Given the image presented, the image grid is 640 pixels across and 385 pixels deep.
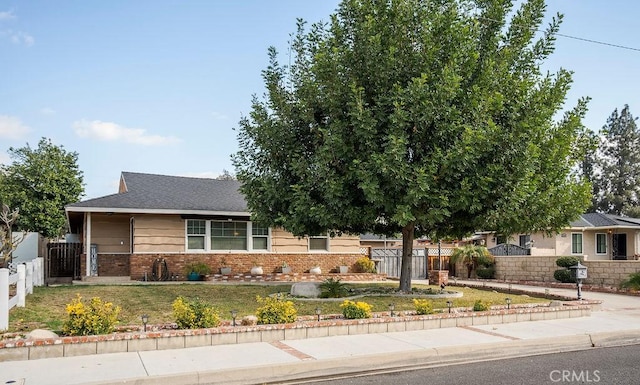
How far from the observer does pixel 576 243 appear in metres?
34.6

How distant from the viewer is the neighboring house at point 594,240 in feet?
111

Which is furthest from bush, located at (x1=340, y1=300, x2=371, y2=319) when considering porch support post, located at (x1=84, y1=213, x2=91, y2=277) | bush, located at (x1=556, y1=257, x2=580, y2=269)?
bush, located at (x1=556, y1=257, x2=580, y2=269)

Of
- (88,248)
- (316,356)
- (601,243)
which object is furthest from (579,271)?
(601,243)

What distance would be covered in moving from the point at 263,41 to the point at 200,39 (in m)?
1.77

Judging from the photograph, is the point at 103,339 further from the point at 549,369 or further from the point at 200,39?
the point at 200,39

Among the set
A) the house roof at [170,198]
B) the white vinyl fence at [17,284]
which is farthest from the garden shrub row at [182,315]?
the house roof at [170,198]

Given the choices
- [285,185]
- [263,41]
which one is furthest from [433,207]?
[263,41]

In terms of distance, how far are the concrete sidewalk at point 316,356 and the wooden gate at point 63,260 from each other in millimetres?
15865

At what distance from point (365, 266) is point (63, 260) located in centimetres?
1252

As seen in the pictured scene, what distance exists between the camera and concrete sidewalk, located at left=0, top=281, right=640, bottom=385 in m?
7.73

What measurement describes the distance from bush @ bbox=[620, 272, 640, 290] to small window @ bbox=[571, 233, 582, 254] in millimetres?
14717

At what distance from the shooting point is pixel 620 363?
8852 mm

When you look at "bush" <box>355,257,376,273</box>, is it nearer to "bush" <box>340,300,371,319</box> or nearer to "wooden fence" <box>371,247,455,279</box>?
"wooden fence" <box>371,247,455,279</box>

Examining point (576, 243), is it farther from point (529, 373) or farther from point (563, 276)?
point (529, 373)
